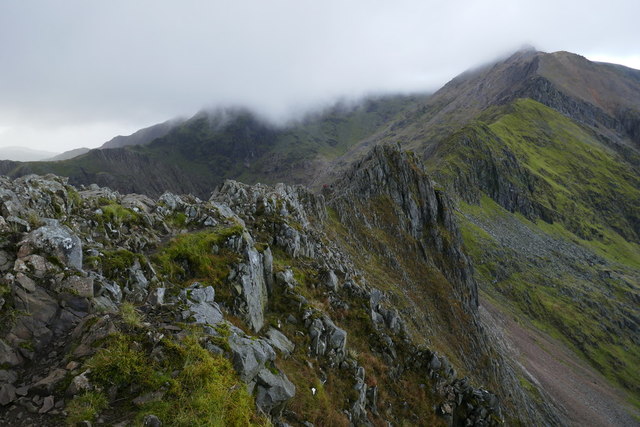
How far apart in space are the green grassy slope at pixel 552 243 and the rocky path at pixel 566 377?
8982 millimetres

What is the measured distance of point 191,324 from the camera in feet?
33.3

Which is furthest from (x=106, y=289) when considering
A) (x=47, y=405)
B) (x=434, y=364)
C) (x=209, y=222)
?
(x=434, y=364)

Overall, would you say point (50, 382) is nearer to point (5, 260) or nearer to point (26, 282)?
point (26, 282)

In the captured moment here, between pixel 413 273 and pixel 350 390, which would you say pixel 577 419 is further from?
pixel 350 390

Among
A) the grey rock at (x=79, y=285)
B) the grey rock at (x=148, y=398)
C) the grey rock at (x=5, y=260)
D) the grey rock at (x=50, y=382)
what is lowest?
the grey rock at (x=148, y=398)

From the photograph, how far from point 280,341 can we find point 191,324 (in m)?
6.69

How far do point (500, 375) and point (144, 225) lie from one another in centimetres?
5522

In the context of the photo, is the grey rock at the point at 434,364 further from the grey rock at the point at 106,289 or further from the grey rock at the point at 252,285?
the grey rock at the point at 106,289

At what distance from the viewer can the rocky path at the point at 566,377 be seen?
64.6m

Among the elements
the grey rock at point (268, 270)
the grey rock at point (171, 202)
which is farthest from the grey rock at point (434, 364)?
the grey rock at point (171, 202)

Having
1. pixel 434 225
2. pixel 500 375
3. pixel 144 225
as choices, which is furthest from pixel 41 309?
pixel 434 225

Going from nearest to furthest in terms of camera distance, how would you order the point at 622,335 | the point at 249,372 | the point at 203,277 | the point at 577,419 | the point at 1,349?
the point at 1,349 → the point at 249,372 → the point at 203,277 → the point at 577,419 → the point at 622,335

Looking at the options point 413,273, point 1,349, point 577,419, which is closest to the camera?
point 1,349

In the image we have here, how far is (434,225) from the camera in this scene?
218 feet
